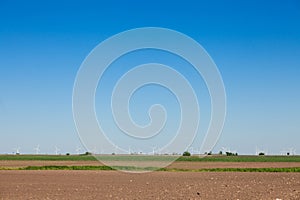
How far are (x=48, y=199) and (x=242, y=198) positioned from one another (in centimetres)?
944

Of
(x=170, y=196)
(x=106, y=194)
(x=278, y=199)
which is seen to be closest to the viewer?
(x=278, y=199)

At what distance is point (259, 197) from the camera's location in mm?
24984

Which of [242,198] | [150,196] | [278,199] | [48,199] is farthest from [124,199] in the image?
[278,199]

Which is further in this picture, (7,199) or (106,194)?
(106,194)

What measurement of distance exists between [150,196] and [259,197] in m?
5.51

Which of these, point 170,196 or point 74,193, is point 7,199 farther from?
point 170,196

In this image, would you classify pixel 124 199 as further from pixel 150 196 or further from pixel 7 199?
pixel 7 199

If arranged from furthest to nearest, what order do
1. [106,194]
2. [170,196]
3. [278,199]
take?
1. [106,194]
2. [170,196]
3. [278,199]

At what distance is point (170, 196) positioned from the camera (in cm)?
2569

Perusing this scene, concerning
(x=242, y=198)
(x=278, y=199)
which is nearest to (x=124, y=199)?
(x=242, y=198)

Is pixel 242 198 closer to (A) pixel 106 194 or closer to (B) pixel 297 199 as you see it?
(B) pixel 297 199

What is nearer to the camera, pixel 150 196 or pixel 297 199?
pixel 297 199

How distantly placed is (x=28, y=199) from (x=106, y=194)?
14.9ft

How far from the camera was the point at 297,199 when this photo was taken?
78.4 ft
